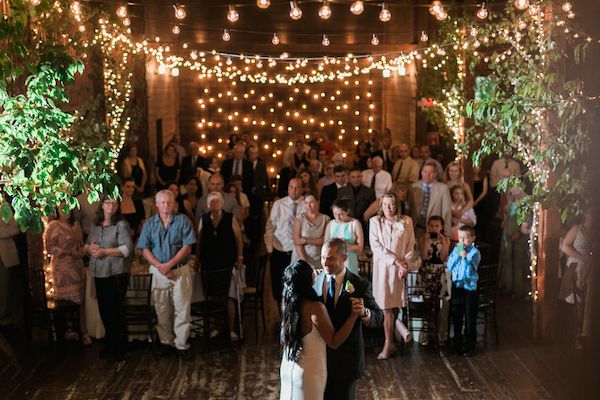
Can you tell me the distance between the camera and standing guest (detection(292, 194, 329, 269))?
9.49 m

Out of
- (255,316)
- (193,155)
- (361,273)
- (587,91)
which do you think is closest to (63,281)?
(255,316)

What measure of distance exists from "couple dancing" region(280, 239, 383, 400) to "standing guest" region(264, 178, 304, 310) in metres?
3.77

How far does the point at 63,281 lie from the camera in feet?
30.7

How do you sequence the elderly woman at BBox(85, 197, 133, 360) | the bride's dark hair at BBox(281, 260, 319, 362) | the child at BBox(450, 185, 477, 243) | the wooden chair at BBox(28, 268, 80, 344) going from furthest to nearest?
the child at BBox(450, 185, 477, 243), the wooden chair at BBox(28, 268, 80, 344), the elderly woman at BBox(85, 197, 133, 360), the bride's dark hair at BBox(281, 260, 319, 362)

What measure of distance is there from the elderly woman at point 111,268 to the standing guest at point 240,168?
5.46 meters

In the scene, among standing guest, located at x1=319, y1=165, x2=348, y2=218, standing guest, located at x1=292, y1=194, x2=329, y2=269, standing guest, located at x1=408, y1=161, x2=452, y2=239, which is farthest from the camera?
standing guest, located at x1=319, y1=165, x2=348, y2=218

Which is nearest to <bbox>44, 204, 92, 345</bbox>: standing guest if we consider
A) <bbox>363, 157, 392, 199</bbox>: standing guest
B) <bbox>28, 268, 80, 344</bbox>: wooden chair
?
<bbox>28, 268, 80, 344</bbox>: wooden chair

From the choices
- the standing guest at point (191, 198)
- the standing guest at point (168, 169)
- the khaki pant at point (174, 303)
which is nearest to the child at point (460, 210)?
the standing guest at point (191, 198)

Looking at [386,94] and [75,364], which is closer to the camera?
[75,364]

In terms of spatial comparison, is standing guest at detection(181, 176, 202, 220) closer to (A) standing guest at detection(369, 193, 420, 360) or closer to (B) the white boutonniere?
(A) standing guest at detection(369, 193, 420, 360)

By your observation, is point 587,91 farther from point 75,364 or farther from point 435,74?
point 435,74

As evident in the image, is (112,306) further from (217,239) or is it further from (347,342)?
(347,342)

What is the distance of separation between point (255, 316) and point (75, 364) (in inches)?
73.0

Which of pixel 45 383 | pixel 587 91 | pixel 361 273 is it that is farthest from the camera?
pixel 361 273
